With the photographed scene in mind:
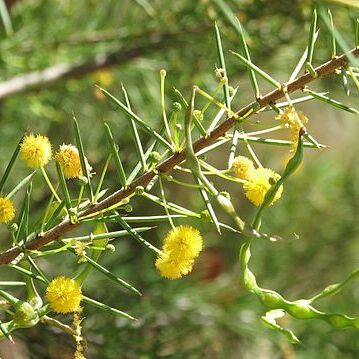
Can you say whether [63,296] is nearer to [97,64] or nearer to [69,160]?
[69,160]

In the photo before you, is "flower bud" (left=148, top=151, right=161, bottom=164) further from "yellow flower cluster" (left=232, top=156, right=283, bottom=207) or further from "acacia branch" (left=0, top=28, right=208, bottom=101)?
"acacia branch" (left=0, top=28, right=208, bottom=101)

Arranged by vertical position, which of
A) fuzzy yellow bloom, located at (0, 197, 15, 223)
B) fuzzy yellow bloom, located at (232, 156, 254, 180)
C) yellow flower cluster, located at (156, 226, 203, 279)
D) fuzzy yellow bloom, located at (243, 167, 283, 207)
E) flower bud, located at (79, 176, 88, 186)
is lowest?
yellow flower cluster, located at (156, 226, 203, 279)

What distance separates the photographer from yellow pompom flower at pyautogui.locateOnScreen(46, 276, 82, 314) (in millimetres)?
370

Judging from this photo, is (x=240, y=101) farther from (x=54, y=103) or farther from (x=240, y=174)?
(x=240, y=174)

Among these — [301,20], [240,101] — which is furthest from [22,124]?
[301,20]

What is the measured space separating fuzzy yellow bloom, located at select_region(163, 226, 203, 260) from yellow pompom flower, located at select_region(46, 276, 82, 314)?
0.05m

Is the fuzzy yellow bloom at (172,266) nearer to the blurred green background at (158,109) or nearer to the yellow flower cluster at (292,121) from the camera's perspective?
the yellow flower cluster at (292,121)

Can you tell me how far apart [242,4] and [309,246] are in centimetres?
47

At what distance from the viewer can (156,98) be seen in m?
1.00

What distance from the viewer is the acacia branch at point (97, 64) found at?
Answer: 93 centimetres

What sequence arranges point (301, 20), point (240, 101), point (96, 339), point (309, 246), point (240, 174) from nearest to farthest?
1. point (240, 174)
2. point (96, 339)
3. point (301, 20)
4. point (240, 101)
5. point (309, 246)

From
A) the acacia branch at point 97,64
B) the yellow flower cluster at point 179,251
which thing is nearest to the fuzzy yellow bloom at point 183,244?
the yellow flower cluster at point 179,251

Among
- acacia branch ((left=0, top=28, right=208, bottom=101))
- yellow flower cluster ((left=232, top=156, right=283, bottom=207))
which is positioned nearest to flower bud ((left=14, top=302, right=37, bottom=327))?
yellow flower cluster ((left=232, top=156, right=283, bottom=207))

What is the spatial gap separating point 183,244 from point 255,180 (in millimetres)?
47
